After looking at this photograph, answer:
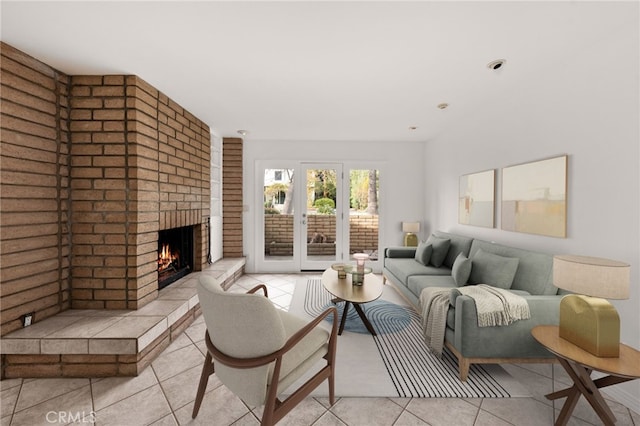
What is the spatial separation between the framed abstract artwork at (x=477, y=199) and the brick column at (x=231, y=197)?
366 centimetres

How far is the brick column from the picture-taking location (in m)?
4.76

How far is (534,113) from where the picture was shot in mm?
2459

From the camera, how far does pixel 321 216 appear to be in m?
4.95

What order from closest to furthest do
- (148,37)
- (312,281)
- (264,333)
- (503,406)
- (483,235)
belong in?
(264,333)
(503,406)
(148,37)
(483,235)
(312,281)

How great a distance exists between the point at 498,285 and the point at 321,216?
3093 mm

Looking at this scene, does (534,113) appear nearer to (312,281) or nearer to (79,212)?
(312,281)

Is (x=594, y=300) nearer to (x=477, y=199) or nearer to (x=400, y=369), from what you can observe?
(x=400, y=369)

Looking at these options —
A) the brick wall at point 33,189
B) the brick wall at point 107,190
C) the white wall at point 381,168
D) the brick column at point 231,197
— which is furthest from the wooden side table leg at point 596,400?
the brick column at point 231,197

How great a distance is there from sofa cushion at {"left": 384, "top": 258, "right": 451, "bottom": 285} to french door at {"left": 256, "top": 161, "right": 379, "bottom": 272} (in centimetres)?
127

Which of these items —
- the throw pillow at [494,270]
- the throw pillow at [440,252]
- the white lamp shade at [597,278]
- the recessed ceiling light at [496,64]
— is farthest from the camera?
the throw pillow at [440,252]

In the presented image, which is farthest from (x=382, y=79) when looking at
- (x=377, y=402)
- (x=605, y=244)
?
(x=377, y=402)

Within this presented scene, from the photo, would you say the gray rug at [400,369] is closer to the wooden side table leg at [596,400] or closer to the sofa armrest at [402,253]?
the wooden side table leg at [596,400]

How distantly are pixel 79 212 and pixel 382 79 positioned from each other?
3.05 meters

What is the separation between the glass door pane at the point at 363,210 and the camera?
195 inches
